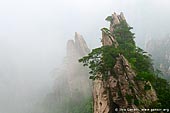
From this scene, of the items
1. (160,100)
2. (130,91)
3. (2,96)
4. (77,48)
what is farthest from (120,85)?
(2,96)

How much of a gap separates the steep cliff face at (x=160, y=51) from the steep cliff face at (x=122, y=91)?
8740 cm

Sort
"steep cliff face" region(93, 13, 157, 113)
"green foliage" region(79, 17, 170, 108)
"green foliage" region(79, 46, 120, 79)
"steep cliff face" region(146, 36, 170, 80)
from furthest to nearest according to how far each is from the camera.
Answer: "steep cliff face" region(146, 36, 170, 80), "green foliage" region(79, 46, 120, 79), "green foliage" region(79, 17, 170, 108), "steep cliff face" region(93, 13, 157, 113)

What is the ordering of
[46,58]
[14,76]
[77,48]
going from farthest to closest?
[46,58] → [14,76] → [77,48]

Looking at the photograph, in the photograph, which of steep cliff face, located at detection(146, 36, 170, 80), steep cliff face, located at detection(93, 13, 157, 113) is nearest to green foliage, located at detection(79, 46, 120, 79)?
steep cliff face, located at detection(93, 13, 157, 113)

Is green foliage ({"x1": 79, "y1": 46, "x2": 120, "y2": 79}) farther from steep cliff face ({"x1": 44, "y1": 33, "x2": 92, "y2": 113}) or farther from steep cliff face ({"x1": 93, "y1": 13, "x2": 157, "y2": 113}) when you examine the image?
steep cliff face ({"x1": 44, "y1": 33, "x2": 92, "y2": 113})

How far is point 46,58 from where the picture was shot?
19612 cm

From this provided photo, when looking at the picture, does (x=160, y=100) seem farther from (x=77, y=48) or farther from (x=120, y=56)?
(x=77, y=48)

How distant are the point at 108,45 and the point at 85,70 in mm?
61952

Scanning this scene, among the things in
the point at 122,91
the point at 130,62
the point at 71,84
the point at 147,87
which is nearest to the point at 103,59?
the point at 130,62

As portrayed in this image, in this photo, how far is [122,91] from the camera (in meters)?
38.2

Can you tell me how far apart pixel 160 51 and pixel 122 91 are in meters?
120

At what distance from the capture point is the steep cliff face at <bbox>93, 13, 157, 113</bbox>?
36.9 m

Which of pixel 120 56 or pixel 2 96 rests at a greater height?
pixel 2 96

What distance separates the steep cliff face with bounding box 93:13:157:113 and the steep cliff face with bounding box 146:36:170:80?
287 ft
